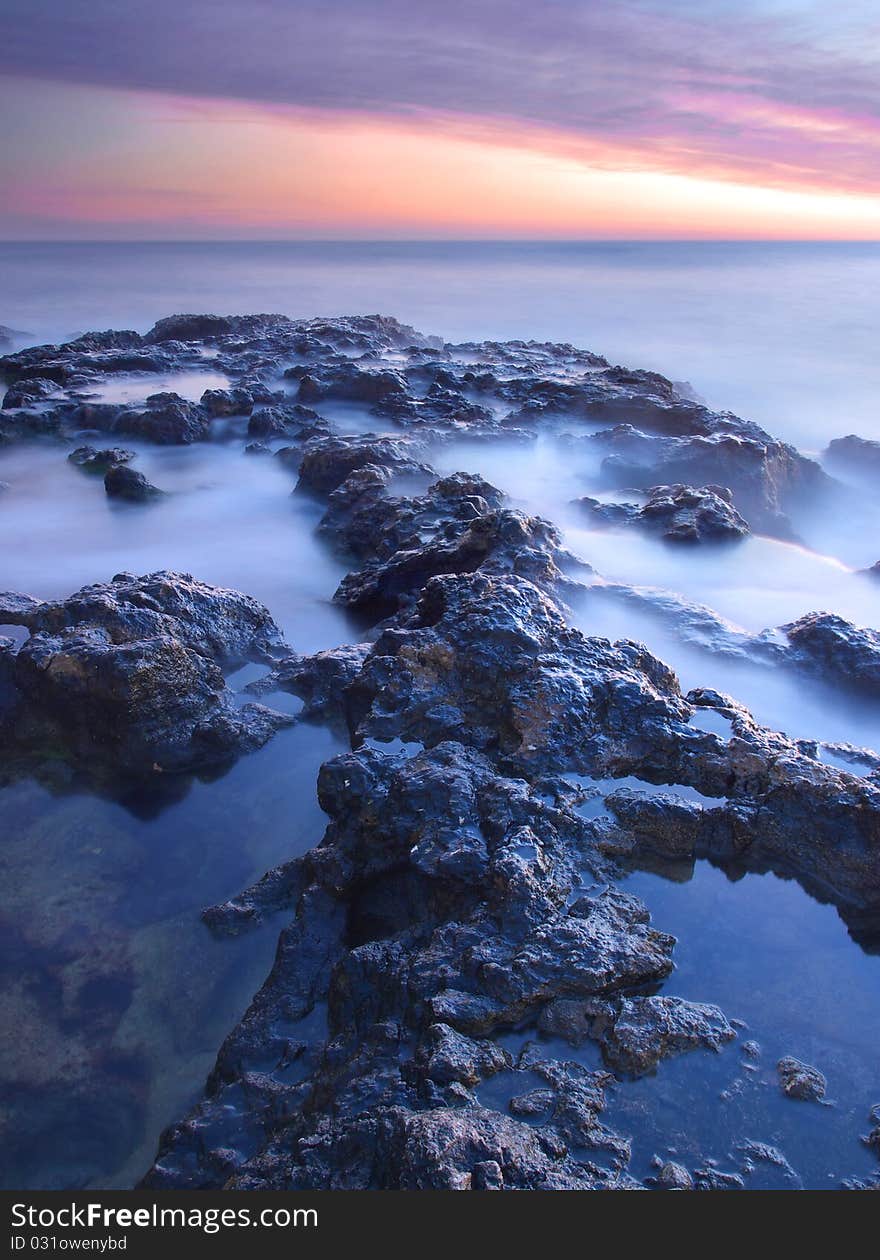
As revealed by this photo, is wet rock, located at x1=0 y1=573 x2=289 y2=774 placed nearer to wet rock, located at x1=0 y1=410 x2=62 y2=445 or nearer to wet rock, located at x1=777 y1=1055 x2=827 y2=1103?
wet rock, located at x1=777 y1=1055 x2=827 y2=1103

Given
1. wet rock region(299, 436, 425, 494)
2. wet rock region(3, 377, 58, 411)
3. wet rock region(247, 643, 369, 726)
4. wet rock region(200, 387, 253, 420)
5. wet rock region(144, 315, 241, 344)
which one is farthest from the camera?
wet rock region(144, 315, 241, 344)

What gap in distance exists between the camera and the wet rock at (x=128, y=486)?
26.2 feet

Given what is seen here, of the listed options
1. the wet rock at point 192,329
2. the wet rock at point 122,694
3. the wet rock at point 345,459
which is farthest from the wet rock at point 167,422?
the wet rock at point 192,329

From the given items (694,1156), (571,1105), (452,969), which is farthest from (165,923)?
(694,1156)

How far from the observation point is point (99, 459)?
350 inches

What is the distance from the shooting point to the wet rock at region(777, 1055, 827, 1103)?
2.08 meters

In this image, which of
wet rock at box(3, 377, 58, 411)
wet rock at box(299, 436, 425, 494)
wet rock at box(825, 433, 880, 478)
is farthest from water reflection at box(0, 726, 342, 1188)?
wet rock at box(825, 433, 880, 478)

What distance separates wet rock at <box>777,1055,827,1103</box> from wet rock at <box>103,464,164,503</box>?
727 cm

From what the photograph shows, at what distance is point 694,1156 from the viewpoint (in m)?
1.90

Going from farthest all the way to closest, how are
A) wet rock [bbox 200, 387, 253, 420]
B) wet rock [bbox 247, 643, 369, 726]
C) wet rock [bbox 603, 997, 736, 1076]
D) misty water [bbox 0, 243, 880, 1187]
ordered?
wet rock [bbox 200, 387, 253, 420] < wet rock [bbox 247, 643, 369, 726] < misty water [bbox 0, 243, 880, 1187] < wet rock [bbox 603, 997, 736, 1076]

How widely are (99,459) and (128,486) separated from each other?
1.20m

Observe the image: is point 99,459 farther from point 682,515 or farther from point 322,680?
point 682,515

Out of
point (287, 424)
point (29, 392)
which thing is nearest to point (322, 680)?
point (287, 424)

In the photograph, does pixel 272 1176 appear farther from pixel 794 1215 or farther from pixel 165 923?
pixel 165 923
